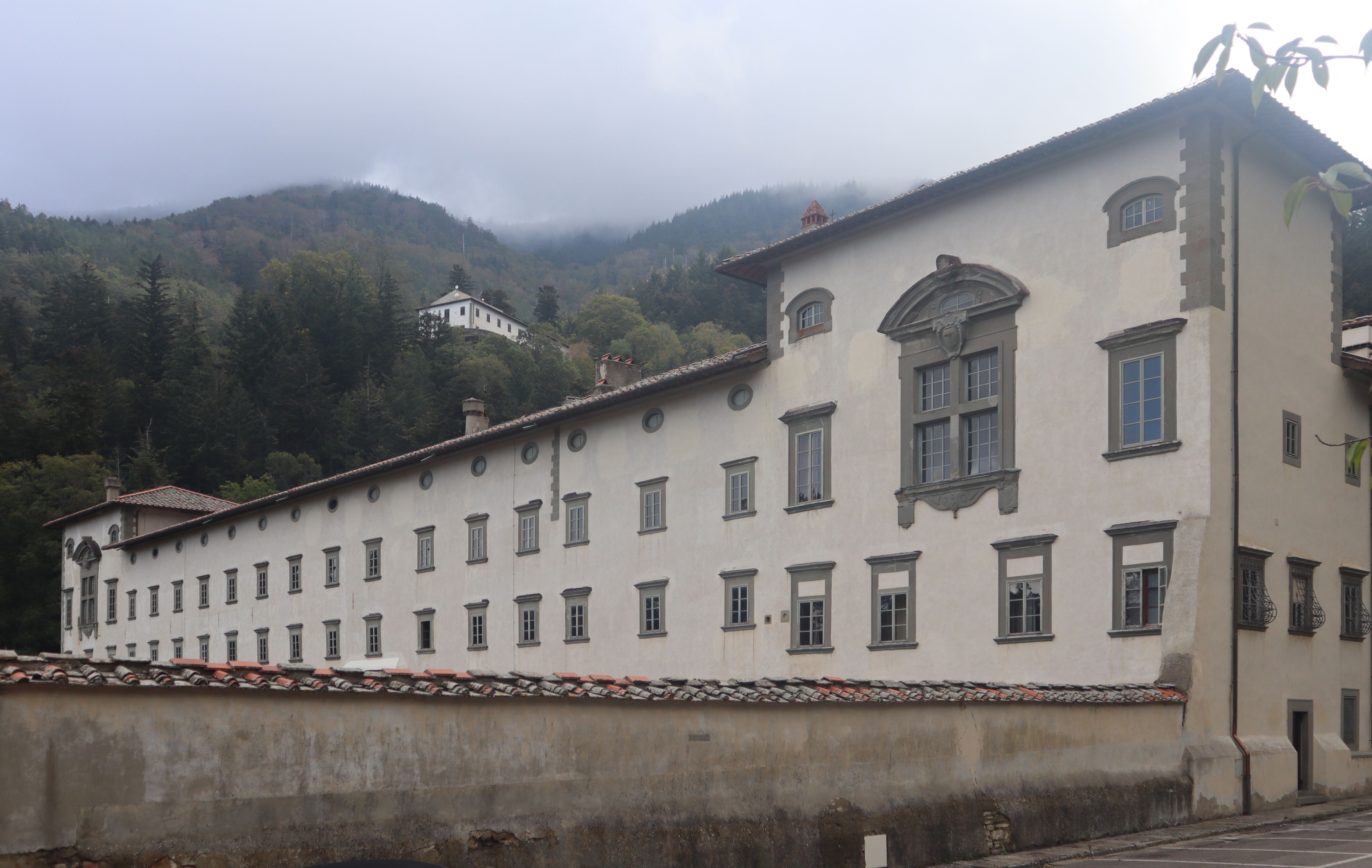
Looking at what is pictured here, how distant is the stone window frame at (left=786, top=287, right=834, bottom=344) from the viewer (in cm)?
2962

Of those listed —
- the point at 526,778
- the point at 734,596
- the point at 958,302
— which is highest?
the point at 958,302

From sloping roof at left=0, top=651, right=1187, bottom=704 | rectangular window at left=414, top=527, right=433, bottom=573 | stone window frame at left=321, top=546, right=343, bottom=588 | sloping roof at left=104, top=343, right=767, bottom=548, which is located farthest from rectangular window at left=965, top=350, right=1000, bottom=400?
stone window frame at left=321, top=546, right=343, bottom=588

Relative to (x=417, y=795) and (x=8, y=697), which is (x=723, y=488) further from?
(x=8, y=697)

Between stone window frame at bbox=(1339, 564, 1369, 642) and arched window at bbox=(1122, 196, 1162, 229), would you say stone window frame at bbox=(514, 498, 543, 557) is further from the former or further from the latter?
stone window frame at bbox=(1339, 564, 1369, 642)

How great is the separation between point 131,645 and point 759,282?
1672 inches

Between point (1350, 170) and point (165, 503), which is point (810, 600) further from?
point (165, 503)

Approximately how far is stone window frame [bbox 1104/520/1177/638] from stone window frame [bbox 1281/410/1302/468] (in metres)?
3.73

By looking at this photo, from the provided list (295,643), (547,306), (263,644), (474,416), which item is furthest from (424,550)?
(547,306)

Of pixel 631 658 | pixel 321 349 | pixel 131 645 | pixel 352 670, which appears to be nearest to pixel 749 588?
pixel 631 658

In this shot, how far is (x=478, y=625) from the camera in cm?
3991

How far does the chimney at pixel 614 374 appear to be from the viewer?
41.4 meters

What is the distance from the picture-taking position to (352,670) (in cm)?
1199

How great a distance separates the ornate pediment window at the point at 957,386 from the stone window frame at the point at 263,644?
106 ft

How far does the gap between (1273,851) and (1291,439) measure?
10680 mm
